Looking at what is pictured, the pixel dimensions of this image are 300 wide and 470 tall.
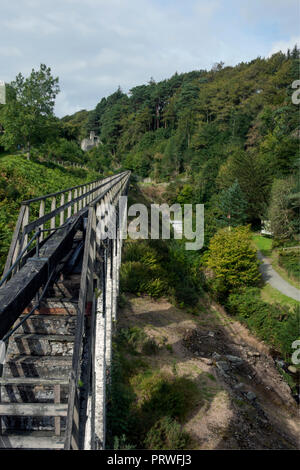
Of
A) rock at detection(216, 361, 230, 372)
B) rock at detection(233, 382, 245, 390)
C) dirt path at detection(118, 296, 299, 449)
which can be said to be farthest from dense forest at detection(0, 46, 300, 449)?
rock at detection(216, 361, 230, 372)

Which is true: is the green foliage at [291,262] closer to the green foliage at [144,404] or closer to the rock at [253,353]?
the rock at [253,353]

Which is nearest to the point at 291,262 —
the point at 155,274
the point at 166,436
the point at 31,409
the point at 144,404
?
the point at 155,274

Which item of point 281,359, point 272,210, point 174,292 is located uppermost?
point 272,210

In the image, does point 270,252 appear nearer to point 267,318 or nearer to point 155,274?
point 267,318

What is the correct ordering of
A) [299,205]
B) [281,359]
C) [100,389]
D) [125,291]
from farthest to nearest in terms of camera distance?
[299,205] < [125,291] < [281,359] < [100,389]

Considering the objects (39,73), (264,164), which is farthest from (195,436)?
(264,164)
